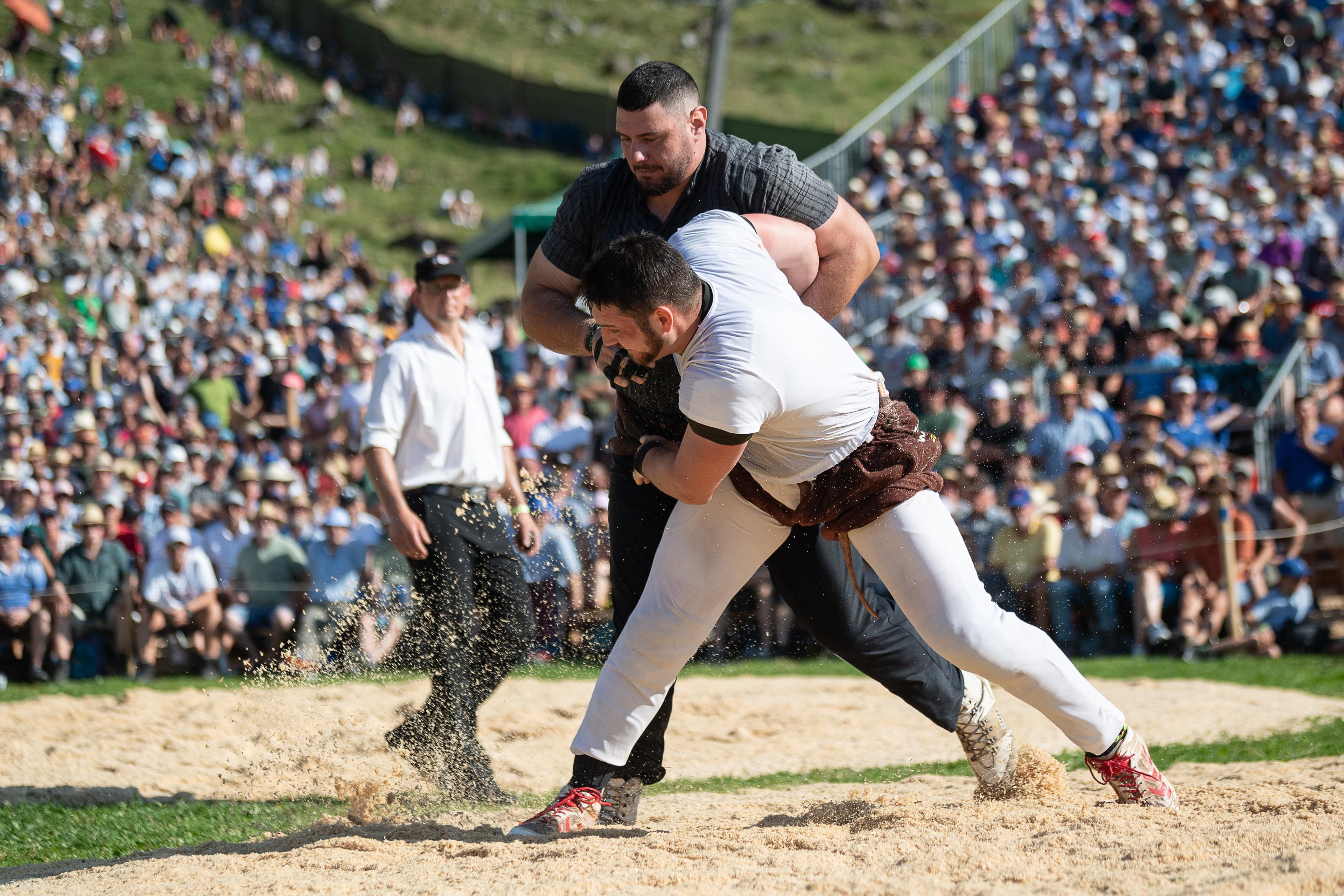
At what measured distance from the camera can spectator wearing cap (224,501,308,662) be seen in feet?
33.2

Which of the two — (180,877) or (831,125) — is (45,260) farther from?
(180,877)

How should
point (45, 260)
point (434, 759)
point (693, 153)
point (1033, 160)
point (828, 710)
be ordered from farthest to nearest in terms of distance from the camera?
point (45, 260) → point (1033, 160) → point (828, 710) → point (434, 759) → point (693, 153)

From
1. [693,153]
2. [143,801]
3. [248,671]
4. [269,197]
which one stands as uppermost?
[269,197]

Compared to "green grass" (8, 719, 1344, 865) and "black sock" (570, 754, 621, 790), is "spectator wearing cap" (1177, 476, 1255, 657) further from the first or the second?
"black sock" (570, 754, 621, 790)

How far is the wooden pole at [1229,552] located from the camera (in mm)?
8859

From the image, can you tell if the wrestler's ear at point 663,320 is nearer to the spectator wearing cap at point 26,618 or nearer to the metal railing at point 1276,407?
the metal railing at point 1276,407

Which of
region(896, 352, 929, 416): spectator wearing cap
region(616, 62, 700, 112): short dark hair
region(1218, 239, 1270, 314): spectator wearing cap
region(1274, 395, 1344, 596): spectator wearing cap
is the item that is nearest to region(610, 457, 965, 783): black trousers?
region(616, 62, 700, 112): short dark hair

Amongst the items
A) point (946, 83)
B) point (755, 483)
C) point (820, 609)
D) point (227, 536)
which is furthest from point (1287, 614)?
point (946, 83)

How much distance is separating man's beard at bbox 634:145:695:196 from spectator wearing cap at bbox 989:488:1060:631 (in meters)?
4.97

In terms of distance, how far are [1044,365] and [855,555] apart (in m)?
6.41

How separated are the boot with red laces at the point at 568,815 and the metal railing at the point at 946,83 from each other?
12565 millimetres

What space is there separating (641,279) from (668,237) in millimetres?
730

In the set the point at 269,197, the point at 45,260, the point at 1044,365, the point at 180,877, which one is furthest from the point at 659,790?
the point at 269,197

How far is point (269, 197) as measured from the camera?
1088 inches
